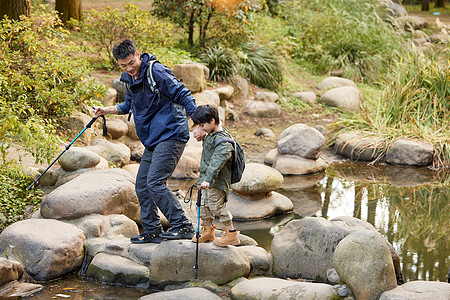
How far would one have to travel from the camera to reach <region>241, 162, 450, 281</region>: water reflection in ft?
19.8

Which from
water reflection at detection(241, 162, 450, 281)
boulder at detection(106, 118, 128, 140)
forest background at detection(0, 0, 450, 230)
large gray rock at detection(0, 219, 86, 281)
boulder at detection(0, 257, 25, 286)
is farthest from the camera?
boulder at detection(106, 118, 128, 140)

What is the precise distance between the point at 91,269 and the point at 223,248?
1.22 m

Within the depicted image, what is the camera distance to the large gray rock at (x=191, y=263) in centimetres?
489

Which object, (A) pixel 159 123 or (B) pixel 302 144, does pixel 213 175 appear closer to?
(A) pixel 159 123

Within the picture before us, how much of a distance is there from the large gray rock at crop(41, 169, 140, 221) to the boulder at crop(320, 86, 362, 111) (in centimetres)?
797

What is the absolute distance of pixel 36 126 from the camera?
6.08 metres

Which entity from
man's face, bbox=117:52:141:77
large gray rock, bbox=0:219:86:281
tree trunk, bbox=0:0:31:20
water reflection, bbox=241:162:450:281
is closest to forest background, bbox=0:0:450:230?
tree trunk, bbox=0:0:31:20

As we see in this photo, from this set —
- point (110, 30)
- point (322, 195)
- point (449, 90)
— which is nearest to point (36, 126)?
point (322, 195)

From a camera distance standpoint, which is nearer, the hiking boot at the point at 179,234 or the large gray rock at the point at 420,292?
the large gray rock at the point at 420,292

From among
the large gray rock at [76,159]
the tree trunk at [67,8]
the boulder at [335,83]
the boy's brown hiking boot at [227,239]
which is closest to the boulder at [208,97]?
the boulder at [335,83]

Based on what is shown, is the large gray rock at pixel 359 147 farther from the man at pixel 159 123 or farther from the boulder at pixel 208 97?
the man at pixel 159 123

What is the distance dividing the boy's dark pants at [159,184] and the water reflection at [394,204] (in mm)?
1488

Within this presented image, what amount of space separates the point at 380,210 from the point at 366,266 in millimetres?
3355

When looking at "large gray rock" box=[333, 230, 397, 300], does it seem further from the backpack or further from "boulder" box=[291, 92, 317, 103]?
"boulder" box=[291, 92, 317, 103]
